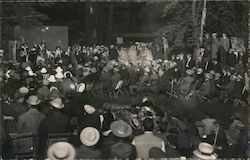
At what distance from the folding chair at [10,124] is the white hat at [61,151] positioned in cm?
73

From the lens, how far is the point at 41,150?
334 inches

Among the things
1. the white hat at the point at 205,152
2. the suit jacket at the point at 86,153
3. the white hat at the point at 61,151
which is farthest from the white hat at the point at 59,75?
the white hat at the point at 205,152

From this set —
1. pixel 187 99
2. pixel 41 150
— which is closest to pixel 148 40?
pixel 187 99

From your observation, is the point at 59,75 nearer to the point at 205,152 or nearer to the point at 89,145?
the point at 89,145

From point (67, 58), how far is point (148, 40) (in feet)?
4.64

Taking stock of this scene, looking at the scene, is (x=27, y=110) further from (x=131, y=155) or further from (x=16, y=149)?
(x=131, y=155)

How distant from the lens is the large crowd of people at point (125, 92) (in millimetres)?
8469

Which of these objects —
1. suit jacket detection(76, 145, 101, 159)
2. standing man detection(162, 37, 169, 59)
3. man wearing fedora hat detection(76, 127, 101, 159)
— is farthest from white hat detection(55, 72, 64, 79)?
standing man detection(162, 37, 169, 59)

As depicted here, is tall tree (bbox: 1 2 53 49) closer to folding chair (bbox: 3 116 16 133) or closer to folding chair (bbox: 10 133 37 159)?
folding chair (bbox: 3 116 16 133)

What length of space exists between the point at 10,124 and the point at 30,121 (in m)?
0.33

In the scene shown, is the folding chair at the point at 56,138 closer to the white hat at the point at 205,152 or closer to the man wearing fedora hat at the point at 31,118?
the man wearing fedora hat at the point at 31,118

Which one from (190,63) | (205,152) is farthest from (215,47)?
(205,152)

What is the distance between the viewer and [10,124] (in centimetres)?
849

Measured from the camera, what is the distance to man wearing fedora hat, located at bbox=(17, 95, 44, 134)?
850 cm
